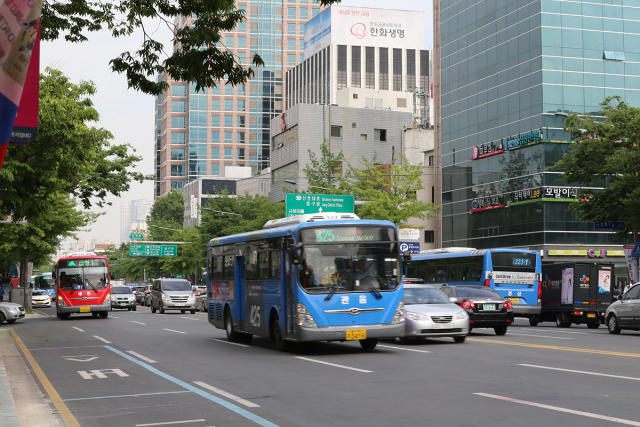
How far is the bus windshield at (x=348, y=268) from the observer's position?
16.2 meters

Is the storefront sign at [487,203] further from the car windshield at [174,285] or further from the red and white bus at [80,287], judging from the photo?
the red and white bus at [80,287]

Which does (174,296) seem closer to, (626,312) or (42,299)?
(626,312)

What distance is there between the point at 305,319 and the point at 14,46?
1330 centimetres

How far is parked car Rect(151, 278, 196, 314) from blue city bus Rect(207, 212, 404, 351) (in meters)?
25.3

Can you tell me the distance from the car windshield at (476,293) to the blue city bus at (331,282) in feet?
21.4

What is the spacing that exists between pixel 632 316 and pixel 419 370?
1369cm

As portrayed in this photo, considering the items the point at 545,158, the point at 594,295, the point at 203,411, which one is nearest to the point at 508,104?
the point at 545,158

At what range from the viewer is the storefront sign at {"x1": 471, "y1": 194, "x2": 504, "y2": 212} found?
57.4 meters

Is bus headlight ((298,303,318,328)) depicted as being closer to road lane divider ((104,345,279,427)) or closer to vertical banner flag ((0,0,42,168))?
road lane divider ((104,345,279,427))

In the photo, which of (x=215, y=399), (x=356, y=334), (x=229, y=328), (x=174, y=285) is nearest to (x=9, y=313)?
(x=174, y=285)

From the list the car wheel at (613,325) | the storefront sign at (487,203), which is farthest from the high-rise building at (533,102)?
the car wheel at (613,325)

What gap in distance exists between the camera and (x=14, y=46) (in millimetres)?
2869

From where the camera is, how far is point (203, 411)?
9.12 m

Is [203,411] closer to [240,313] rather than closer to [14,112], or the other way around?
[14,112]
